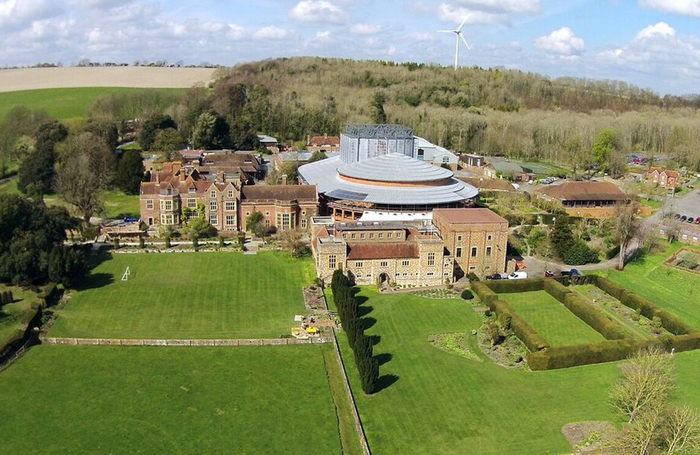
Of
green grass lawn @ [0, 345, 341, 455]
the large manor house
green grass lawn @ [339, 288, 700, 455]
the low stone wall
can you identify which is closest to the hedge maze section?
green grass lawn @ [339, 288, 700, 455]

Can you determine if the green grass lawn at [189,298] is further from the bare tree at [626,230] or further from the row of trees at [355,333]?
the bare tree at [626,230]

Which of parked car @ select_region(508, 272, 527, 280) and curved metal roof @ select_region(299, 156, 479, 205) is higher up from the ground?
curved metal roof @ select_region(299, 156, 479, 205)

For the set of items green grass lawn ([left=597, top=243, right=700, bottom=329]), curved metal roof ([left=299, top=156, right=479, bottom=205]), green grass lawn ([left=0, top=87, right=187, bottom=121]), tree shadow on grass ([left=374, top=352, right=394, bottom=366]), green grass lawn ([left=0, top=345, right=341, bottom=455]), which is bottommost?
green grass lawn ([left=0, top=345, right=341, bottom=455])

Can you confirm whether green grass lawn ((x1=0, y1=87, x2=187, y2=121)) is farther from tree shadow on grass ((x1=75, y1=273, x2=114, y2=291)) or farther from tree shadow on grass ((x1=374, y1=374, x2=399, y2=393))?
tree shadow on grass ((x1=374, y1=374, x2=399, y2=393))

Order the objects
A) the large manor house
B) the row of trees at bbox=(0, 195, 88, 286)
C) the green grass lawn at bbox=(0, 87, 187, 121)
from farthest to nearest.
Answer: the green grass lawn at bbox=(0, 87, 187, 121) < the large manor house < the row of trees at bbox=(0, 195, 88, 286)

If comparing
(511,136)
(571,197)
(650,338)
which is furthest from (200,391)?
(511,136)

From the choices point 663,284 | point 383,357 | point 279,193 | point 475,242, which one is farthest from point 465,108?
point 383,357
